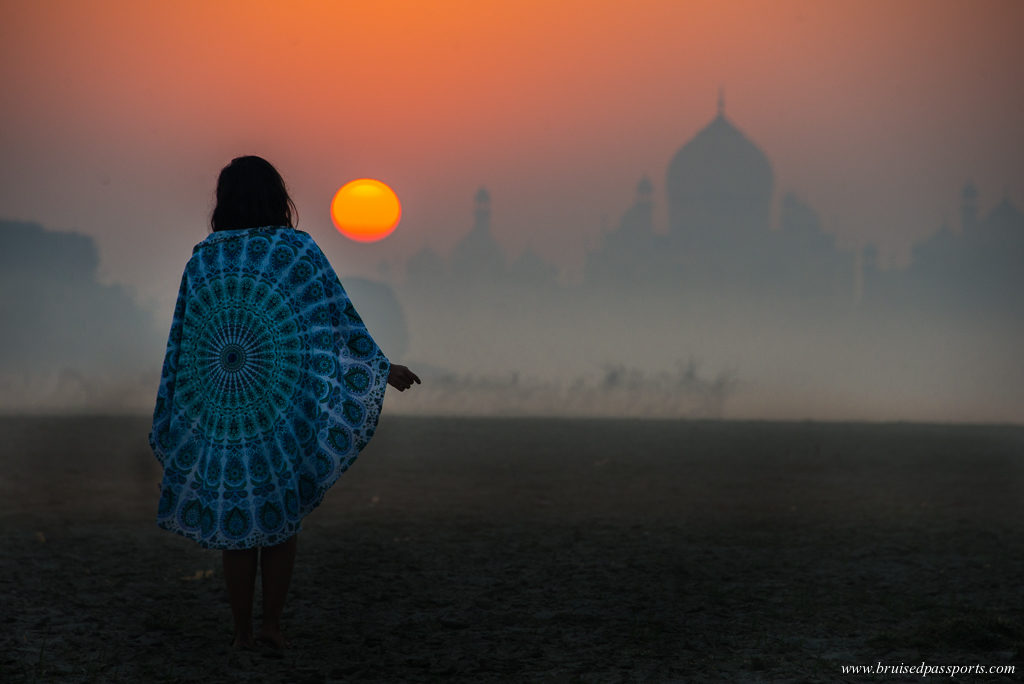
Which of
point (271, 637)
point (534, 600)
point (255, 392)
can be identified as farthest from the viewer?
point (534, 600)

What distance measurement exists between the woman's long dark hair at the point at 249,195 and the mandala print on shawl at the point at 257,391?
6cm

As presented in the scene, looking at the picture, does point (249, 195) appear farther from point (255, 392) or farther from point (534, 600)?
point (534, 600)

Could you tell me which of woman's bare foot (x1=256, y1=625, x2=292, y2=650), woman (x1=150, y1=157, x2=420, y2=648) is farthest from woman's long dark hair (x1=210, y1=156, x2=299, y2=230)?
woman's bare foot (x1=256, y1=625, x2=292, y2=650)

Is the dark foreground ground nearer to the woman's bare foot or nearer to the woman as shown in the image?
the woman's bare foot

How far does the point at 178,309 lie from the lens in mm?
4781

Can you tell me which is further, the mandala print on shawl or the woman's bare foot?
the woman's bare foot

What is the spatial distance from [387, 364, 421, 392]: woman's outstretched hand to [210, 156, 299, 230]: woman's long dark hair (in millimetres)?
812

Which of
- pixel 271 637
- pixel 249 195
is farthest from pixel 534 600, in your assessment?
pixel 249 195

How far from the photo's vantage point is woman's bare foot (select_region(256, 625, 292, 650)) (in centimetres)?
475

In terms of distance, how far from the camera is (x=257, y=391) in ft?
15.2

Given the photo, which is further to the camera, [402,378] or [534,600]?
[534,600]

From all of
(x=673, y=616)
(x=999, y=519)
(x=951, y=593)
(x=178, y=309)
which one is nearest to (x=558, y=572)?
(x=673, y=616)

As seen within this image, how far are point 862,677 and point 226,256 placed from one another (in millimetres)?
3156

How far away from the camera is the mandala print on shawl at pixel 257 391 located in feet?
15.1
